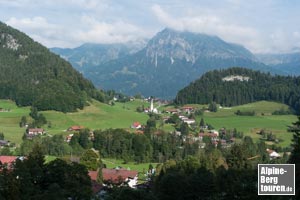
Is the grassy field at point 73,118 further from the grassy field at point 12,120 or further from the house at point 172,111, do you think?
the house at point 172,111

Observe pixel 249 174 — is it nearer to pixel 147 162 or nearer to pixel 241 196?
pixel 241 196

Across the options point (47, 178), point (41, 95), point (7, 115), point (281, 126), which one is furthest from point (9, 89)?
point (47, 178)

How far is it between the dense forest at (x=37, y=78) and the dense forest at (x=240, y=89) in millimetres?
34860

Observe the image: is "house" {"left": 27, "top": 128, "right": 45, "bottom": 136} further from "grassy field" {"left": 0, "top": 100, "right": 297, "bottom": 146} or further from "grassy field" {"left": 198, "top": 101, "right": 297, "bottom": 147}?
"grassy field" {"left": 198, "top": 101, "right": 297, "bottom": 147}

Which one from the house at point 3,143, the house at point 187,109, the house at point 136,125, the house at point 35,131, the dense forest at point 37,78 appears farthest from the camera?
the house at point 187,109

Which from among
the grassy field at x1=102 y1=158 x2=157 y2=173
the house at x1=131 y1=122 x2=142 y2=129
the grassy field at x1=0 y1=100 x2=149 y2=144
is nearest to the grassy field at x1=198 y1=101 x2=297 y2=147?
the house at x1=131 y1=122 x2=142 y2=129

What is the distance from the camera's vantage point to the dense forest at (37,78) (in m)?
128

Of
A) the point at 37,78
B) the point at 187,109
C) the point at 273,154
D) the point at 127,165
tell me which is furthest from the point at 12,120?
the point at 187,109

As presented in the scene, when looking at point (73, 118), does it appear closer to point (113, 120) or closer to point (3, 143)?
Answer: point (113, 120)

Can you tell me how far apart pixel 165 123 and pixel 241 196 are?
94.5 meters

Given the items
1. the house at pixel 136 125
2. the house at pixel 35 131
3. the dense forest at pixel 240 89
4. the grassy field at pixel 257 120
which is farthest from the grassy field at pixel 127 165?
the dense forest at pixel 240 89

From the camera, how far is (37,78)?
501 feet

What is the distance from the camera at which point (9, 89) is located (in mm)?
142375

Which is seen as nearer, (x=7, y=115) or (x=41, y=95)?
(x=7, y=115)
